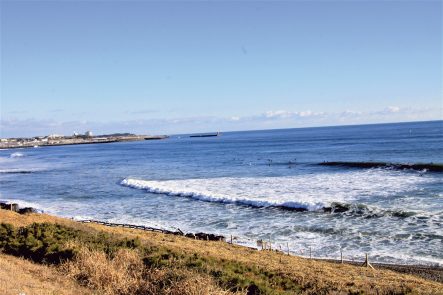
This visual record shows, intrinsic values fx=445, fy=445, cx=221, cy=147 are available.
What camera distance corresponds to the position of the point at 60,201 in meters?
43.5

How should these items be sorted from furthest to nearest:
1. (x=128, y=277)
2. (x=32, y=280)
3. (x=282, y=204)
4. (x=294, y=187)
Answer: (x=294, y=187) → (x=282, y=204) → (x=128, y=277) → (x=32, y=280)

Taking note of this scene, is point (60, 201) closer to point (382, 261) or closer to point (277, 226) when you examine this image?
point (277, 226)

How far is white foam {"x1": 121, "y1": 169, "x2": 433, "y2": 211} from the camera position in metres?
37.3

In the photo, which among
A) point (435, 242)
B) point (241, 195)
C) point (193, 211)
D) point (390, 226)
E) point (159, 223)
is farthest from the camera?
point (241, 195)

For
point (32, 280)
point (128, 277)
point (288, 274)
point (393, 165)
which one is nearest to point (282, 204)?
point (288, 274)

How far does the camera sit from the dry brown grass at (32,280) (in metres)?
10.9

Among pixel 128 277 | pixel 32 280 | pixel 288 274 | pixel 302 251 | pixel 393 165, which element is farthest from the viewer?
pixel 393 165

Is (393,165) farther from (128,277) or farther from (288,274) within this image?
(128,277)

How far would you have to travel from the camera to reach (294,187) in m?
45.2

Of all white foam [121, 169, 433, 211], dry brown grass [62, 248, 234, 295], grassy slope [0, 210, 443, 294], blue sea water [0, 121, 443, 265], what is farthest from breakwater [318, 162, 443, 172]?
dry brown grass [62, 248, 234, 295]

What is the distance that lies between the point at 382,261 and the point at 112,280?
13.7m

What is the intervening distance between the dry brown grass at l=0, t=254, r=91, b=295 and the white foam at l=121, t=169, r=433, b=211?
23.5 meters

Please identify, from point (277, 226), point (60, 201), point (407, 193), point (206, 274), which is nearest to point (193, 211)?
point (277, 226)

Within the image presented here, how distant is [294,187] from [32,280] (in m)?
35.4
